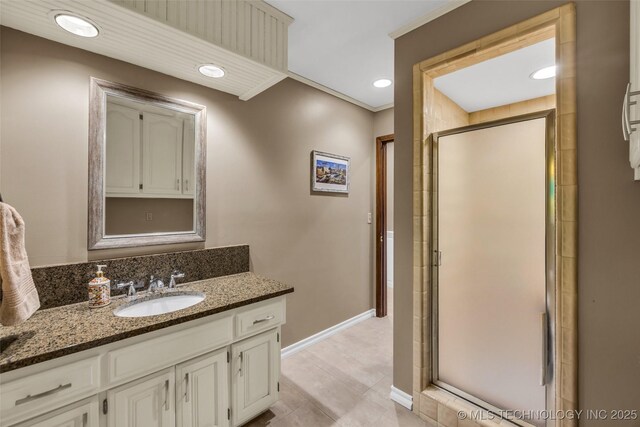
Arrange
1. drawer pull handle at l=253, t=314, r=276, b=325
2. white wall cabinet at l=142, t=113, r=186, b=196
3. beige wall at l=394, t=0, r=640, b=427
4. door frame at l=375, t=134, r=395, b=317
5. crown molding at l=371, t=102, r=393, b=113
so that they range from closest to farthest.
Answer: beige wall at l=394, t=0, r=640, b=427, drawer pull handle at l=253, t=314, r=276, b=325, white wall cabinet at l=142, t=113, r=186, b=196, crown molding at l=371, t=102, r=393, b=113, door frame at l=375, t=134, r=395, b=317

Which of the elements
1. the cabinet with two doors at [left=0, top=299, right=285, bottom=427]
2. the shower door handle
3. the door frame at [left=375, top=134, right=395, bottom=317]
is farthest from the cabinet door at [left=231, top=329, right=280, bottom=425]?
the door frame at [left=375, top=134, right=395, bottom=317]

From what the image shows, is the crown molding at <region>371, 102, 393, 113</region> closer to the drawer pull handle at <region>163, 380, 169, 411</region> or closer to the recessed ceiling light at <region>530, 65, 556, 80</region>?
the recessed ceiling light at <region>530, 65, 556, 80</region>

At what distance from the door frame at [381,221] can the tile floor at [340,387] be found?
0.56 meters

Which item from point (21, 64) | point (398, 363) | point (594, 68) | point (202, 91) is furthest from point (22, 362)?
point (594, 68)

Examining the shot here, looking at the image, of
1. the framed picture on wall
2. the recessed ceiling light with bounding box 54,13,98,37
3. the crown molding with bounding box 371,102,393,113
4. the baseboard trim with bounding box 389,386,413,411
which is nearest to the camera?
the recessed ceiling light with bounding box 54,13,98,37

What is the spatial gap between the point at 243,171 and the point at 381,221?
1.86 m

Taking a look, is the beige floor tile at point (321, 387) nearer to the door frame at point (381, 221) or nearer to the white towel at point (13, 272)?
the door frame at point (381, 221)

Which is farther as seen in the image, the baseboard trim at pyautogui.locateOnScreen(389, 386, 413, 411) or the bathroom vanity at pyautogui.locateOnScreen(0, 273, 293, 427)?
the baseboard trim at pyautogui.locateOnScreen(389, 386, 413, 411)

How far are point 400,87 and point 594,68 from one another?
0.97m

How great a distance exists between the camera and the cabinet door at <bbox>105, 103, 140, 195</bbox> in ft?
5.24

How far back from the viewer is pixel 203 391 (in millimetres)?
1431

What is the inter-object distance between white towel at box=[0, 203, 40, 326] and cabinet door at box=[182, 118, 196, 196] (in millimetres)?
858

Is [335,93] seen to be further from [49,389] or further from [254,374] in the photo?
[49,389]

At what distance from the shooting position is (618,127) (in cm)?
116
